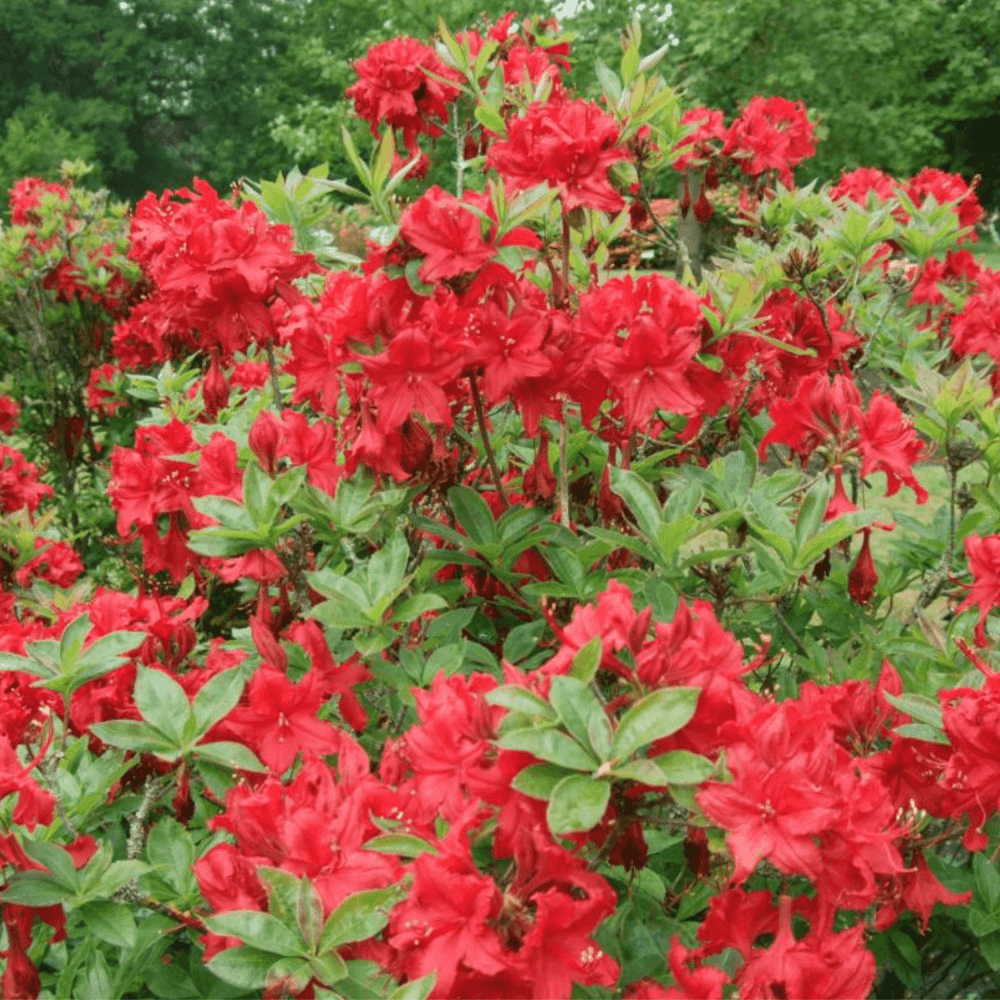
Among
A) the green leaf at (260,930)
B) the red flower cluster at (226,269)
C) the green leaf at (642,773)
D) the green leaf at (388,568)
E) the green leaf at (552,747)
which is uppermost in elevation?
the red flower cluster at (226,269)

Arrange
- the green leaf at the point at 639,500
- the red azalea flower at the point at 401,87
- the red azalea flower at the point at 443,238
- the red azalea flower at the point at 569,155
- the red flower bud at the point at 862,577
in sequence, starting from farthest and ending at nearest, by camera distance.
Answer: the red azalea flower at the point at 401,87 → the red flower bud at the point at 862,577 → the red azalea flower at the point at 569,155 → the green leaf at the point at 639,500 → the red azalea flower at the point at 443,238

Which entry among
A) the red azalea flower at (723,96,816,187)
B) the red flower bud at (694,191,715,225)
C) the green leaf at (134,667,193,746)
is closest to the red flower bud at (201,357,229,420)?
the green leaf at (134,667,193,746)

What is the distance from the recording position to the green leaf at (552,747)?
100 centimetres

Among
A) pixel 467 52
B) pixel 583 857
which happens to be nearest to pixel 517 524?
pixel 583 857

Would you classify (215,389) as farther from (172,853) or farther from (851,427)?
(851,427)

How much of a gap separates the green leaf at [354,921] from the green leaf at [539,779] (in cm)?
19

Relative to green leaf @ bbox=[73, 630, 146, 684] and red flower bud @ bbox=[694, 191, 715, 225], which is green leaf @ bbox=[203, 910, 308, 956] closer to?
green leaf @ bbox=[73, 630, 146, 684]

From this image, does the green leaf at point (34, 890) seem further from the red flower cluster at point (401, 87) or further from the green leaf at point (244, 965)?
the red flower cluster at point (401, 87)

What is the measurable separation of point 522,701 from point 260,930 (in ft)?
1.13

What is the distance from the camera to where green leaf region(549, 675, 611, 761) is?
40.4 inches

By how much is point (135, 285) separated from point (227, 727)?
430 cm

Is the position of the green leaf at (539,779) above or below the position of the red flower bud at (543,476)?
above

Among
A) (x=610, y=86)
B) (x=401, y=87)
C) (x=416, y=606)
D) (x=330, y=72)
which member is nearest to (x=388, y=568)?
(x=416, y=606)

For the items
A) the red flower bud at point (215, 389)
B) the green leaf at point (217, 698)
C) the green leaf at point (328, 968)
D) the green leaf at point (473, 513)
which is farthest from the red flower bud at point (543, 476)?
the green leaf at point (328, 968)
